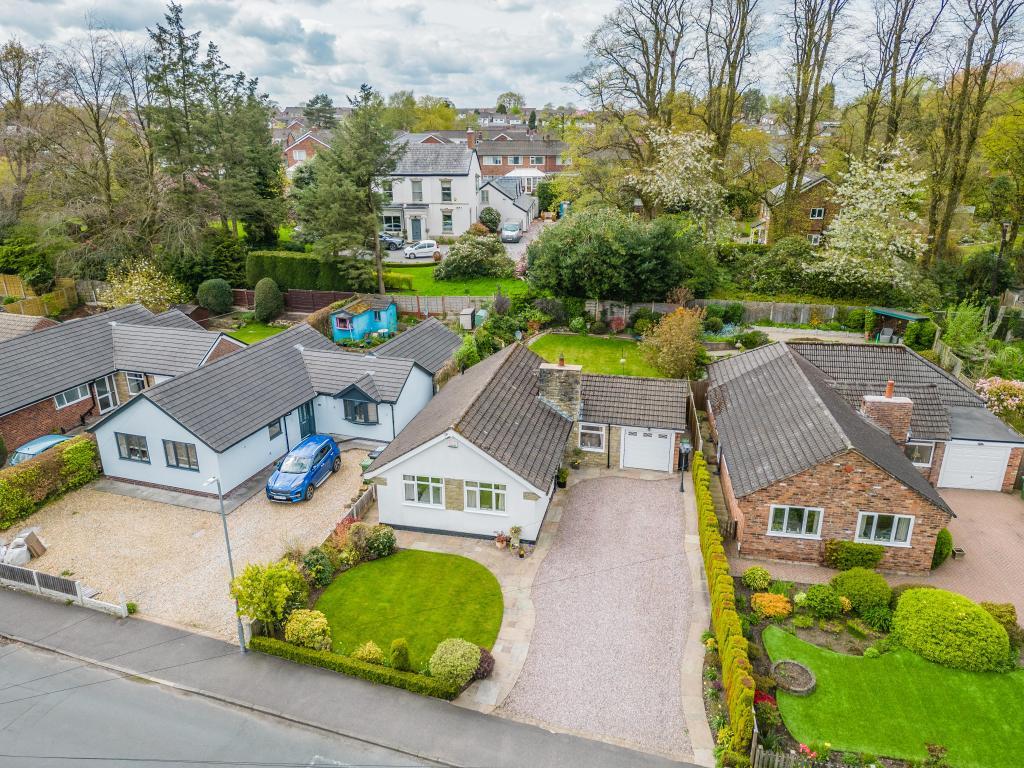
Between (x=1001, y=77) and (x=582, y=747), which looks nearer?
(x=582, y=747)

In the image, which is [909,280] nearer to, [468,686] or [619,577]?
[619,577]

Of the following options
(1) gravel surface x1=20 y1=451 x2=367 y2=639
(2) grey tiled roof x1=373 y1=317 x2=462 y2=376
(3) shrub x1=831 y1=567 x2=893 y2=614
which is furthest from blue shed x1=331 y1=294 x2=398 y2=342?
(3) shrub x1=831 y1=567 x2=893 y2=614

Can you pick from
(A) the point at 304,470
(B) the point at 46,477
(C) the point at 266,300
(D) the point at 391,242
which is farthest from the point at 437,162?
(B) the point at 46,477

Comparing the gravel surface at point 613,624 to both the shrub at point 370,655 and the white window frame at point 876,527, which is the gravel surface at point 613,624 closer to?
the shrub at point 370,655

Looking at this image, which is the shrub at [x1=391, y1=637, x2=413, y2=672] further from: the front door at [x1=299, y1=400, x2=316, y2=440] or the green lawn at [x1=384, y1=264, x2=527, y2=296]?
the green lawn at [x1=384, y1=264, x2=527, y2=296]

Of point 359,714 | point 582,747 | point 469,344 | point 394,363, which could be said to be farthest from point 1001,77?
point 359,714

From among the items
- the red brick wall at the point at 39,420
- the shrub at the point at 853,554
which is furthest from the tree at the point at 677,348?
the red brick wall at the point at 39,420

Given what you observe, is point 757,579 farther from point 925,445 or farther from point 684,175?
point 684,175
